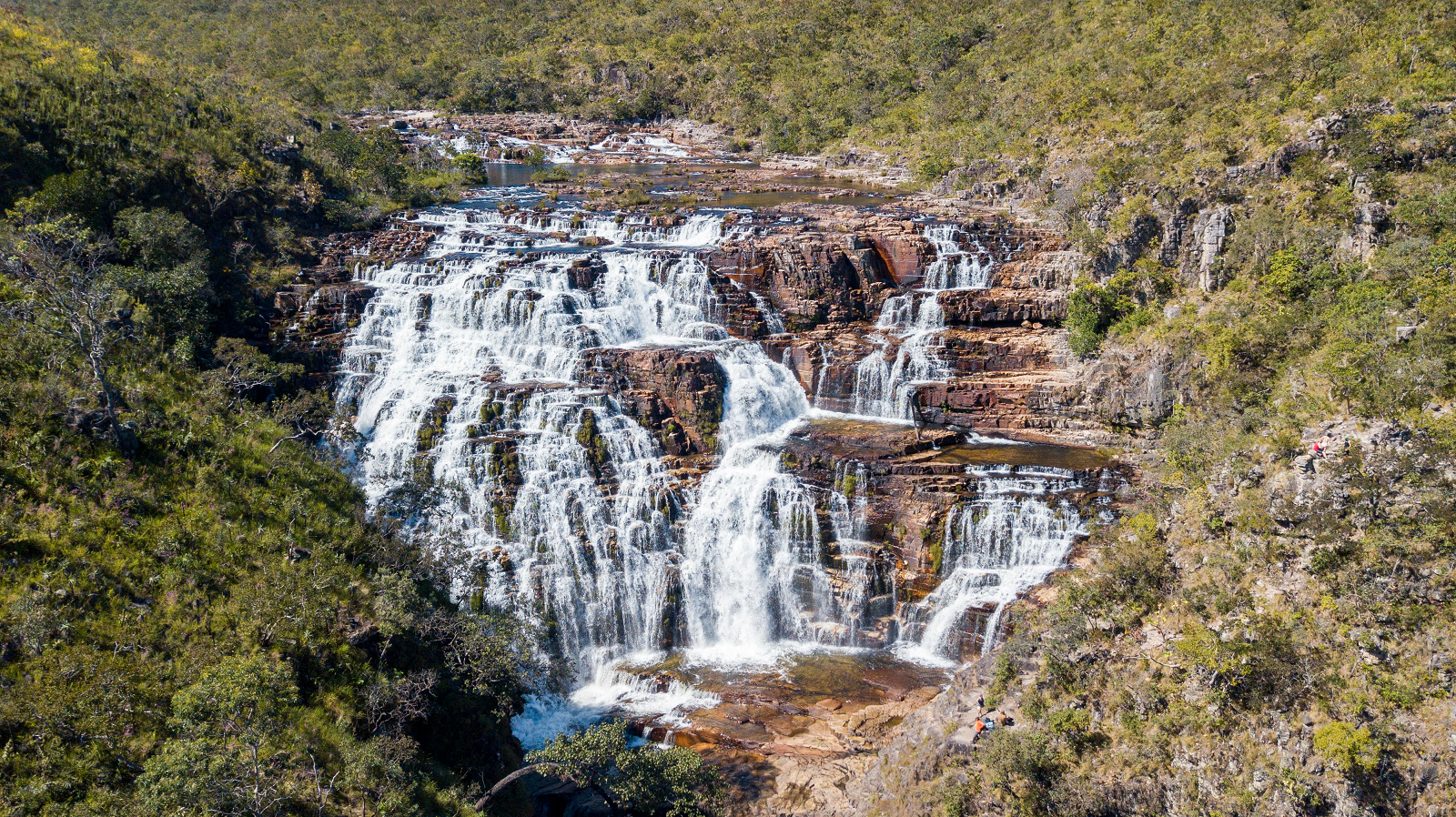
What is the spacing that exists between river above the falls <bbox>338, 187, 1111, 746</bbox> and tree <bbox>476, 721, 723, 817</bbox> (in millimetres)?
4069

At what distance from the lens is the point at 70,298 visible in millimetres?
21734

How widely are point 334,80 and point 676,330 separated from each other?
69026 mm

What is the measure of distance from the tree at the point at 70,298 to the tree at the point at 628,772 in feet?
45.8

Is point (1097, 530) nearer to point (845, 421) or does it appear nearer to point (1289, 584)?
point (1289, 584)

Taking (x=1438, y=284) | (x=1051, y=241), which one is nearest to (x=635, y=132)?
(x=1051, y=241)

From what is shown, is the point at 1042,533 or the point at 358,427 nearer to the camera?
the point at 1042,533

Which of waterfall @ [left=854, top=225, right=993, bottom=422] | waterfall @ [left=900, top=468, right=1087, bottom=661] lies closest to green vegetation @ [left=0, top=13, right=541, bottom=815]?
waterfall @ [left=900, top=468, right=1087, bottom=661]

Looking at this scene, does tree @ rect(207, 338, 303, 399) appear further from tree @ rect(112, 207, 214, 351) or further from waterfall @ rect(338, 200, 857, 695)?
waterfall @ rect(338, 200, 857, 695)

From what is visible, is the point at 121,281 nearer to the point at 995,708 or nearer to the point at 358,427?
the point at 358,427

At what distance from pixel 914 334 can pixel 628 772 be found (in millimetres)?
21081

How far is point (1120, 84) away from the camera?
4178cm

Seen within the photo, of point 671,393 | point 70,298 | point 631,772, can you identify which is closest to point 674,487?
point 671,393

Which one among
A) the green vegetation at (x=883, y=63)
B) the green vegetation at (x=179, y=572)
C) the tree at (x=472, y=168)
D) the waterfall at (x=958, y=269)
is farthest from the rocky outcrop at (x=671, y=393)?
the tree at (x=472, y=168)

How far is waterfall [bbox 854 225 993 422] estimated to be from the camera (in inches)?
1192
